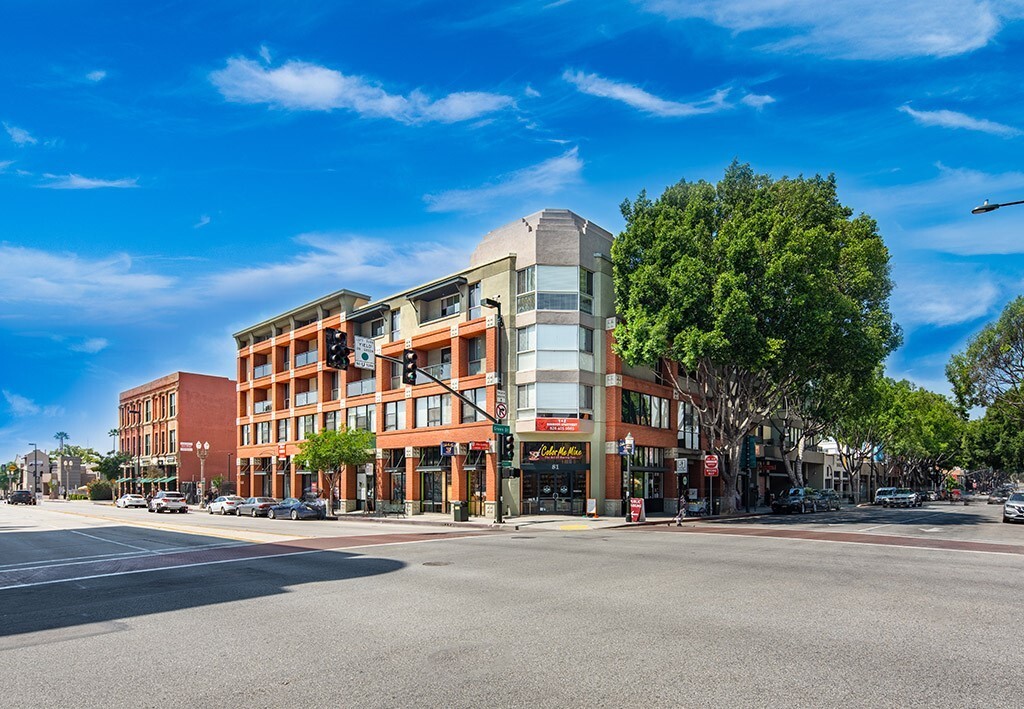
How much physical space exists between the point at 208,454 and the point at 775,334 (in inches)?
2524

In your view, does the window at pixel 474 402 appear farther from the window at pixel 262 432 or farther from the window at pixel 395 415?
the window at pixel 262 432

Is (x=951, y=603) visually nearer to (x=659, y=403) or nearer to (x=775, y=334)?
(x=775, y=334)

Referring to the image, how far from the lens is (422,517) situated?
42344 millimetres

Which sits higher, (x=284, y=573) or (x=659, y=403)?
(x=659, y=403)

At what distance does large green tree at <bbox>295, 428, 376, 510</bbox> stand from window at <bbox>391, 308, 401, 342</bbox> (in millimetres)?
6692

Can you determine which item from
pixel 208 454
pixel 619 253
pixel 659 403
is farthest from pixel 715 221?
pixel 208 454

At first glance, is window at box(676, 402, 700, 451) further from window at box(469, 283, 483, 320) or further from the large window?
window at box(469, 283, 483, 320)

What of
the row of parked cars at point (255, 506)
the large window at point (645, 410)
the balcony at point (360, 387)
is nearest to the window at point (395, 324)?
the balcony at point (360, 387)

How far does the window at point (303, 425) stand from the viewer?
57.9 meters

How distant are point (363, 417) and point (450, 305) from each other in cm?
1176

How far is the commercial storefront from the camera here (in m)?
40.0

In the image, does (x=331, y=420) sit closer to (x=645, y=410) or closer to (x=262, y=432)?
(x=262, y=432)

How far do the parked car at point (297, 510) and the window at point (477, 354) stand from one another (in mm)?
11895

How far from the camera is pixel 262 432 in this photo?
6525cm
